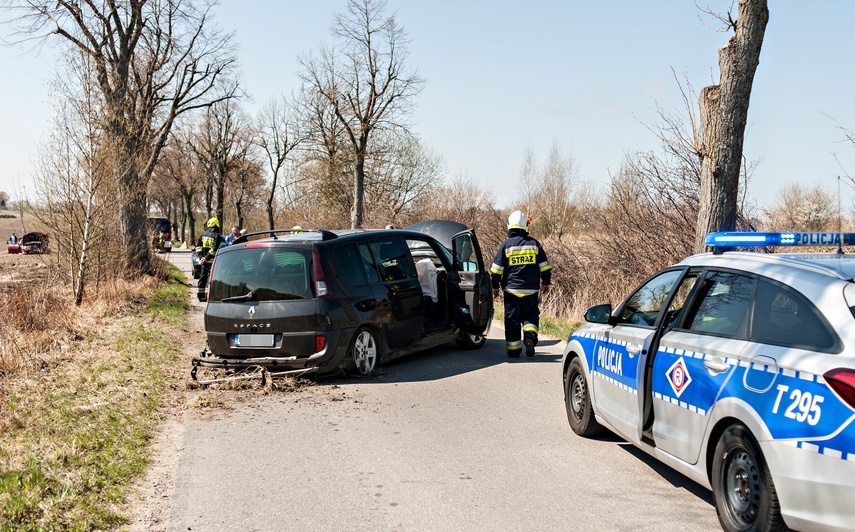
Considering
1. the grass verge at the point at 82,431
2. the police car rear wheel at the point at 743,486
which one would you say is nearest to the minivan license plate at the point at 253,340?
the grass verge at the point at 82,431

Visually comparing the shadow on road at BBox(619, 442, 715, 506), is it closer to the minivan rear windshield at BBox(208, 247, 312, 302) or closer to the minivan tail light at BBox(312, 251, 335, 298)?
the minivan tail light at BBox(312, 251, 335, 298)

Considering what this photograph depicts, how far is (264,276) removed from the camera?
29.1 feet

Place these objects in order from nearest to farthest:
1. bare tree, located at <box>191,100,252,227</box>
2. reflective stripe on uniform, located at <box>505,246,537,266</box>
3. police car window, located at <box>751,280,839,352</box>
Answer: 1. police car window, located at <box>751,280,839,352</box>
2. reflective stripe on uniform, located at <box>505,246,537,266</box>
3. bare tree, located at <box>191,100,252,227</box>

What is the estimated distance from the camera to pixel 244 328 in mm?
8836

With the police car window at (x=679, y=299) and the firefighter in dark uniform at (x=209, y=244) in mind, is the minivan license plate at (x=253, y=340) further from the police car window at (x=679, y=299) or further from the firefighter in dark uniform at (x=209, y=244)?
the firefighter in dark uniform at (x=209, y=244)

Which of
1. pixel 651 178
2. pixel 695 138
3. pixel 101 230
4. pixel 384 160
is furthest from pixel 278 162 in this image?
pixel 695 138

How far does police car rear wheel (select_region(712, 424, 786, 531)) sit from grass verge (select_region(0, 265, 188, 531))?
11.8ft

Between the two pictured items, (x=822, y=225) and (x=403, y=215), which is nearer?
(x=822, y=225)

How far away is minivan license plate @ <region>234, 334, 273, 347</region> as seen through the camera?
344 inches

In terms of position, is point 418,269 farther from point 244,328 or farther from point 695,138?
point 695,138

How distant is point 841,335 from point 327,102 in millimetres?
31610

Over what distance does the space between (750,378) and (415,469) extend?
2.64 meters

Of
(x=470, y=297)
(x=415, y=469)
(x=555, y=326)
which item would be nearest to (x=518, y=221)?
(x=470, y=297)

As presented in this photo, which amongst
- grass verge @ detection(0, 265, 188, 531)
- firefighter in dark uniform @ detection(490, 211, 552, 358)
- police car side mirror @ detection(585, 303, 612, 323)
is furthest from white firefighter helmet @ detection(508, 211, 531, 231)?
grass verge @ detection(0, 265, 188, 531)
